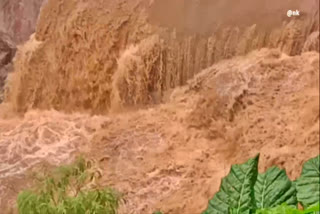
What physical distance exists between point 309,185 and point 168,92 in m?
0.46

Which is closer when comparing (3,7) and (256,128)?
(3,7)

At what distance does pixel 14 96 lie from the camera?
1.43 meters

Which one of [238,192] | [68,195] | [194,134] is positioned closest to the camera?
[238,192]

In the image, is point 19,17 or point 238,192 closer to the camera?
point 238,192

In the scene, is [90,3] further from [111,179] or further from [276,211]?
[276,211]

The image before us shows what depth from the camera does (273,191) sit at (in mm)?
1218

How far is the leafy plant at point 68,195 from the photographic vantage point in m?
1.33

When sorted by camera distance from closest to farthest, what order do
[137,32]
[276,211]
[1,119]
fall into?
1. [276,211]
2. [1,119]
3. [137,32]

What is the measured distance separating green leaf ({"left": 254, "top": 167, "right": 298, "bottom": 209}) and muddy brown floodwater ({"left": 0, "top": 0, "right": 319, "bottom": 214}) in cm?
22

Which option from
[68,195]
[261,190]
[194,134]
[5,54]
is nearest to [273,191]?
[261,190]

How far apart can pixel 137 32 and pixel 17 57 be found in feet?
0.98

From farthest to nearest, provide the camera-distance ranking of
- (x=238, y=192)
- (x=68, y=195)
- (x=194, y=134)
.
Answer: (x=194, y=134) → (x=68, y=195) → (x=238, y=192)

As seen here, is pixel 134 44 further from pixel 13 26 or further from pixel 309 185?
pixel 309 185

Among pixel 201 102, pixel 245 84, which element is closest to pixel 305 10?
pixel 245 84
